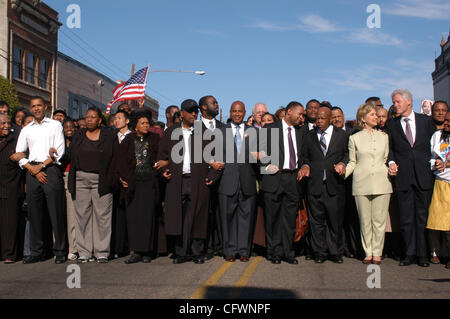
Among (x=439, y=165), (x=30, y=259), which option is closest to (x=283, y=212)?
(x=439, y=165)

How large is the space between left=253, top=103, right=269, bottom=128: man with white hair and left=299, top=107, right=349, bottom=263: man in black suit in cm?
198

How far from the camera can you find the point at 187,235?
27.1ft

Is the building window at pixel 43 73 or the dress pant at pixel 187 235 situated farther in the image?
the building window at pixel 43 73

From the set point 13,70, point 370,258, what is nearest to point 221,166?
point 370,258

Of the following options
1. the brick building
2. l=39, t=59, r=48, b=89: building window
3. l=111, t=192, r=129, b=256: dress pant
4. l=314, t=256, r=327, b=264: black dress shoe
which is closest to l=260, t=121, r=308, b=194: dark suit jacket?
l=314, t=256, r=327, b=264: black dress shoe

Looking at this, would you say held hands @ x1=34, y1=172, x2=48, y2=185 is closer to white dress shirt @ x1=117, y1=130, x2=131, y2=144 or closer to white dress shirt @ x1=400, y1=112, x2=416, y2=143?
white dress shirt @ x1=117, y1=130, x2=131, y2=144

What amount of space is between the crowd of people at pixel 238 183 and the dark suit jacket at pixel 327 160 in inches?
0.6

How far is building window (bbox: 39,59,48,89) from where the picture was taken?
3716 cm

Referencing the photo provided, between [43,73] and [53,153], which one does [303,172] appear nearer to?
[53,153]

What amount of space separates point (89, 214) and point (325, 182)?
367cm

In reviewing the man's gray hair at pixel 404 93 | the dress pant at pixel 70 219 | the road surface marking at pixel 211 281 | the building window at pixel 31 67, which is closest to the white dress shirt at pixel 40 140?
the dress pant at pixel 70 219

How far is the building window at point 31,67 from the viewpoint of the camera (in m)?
35.4

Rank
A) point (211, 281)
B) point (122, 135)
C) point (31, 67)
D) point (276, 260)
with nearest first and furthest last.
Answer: point (211, 281) → point (276, 260) → point (122, 135) → point (31, 67)

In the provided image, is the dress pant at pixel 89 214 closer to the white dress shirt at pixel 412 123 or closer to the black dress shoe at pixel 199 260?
the black dress shoe at pixel 199 260
